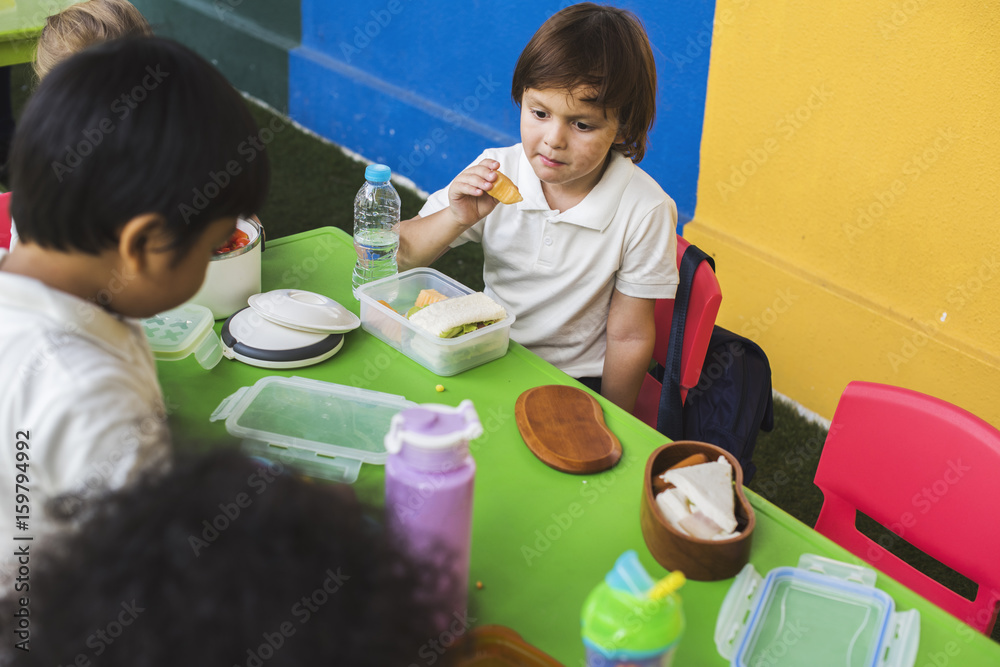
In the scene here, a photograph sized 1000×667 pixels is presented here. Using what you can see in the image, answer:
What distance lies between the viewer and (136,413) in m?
0.76

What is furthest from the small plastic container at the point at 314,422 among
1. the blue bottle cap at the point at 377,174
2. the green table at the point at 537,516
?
the blue bottle cap at the point at 377,174

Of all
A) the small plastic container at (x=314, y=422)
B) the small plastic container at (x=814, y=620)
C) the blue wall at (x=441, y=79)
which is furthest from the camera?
the blue wall at (x=441, y=79)

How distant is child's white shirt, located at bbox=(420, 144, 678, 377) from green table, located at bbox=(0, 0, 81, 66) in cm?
137

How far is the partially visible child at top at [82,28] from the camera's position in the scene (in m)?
1.34

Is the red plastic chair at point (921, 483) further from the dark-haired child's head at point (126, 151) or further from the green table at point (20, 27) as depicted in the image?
the green table at point (20, 27)

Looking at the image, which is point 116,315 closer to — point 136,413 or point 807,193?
point 136,413

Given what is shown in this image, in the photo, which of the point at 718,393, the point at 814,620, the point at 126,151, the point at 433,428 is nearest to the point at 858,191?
the point at 718,393

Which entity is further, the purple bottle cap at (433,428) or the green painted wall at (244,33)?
the green painted wall at (244,33)

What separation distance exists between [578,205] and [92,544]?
44.3 inches

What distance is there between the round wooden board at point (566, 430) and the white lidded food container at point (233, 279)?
0.48 meters

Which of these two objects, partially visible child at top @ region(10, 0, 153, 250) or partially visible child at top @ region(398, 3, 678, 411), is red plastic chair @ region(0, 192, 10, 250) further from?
partially visible child at top @ region(398, 3, 678, 411)

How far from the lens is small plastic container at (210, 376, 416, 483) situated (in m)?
1.03

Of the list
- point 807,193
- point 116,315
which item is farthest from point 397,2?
point 116,315

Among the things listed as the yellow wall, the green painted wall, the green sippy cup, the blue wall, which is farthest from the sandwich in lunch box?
the green painted wall
